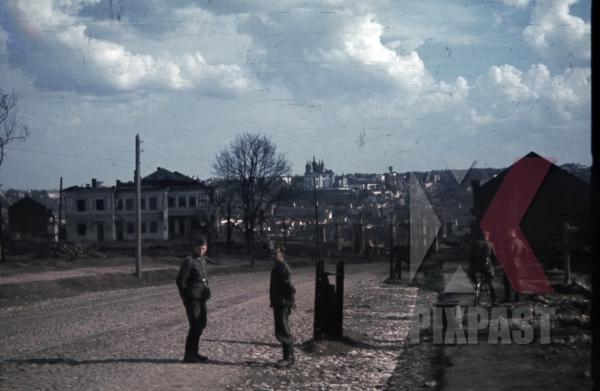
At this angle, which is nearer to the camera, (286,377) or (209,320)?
(286,377)

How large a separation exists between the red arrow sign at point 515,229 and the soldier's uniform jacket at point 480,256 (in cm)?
56

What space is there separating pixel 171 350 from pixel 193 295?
64.2 inches

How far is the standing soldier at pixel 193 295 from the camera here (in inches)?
379

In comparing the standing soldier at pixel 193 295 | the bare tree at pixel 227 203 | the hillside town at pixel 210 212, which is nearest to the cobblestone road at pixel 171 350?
the standing soldier at pixel 193 295

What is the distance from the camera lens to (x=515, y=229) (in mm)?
15867

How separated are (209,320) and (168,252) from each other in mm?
41493

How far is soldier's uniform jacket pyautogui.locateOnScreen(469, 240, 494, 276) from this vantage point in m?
14.8

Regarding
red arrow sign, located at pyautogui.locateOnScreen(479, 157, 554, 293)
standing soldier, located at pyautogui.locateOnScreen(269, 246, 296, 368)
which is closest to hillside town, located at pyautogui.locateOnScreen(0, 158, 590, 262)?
red arrow sign, located at pyautogui.locateOnScreen(479, 157, 554, 293)

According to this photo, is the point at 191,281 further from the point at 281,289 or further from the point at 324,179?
the point at 324,179

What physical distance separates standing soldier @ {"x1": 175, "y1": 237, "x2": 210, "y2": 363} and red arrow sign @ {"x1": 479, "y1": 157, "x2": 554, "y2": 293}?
8.10 metres

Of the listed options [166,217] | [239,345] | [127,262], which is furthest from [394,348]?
[166,217]

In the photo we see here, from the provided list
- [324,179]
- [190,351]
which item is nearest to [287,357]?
[190,351]

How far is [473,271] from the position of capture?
49.0 feet

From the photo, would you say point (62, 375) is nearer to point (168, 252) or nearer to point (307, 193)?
point (168, 252)
